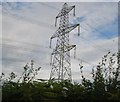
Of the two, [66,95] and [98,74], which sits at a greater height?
[98,74]

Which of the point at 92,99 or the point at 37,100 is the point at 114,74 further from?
the point at 37,100

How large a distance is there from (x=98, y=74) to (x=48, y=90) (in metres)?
0.97

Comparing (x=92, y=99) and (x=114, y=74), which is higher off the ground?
(x=114, y=74)

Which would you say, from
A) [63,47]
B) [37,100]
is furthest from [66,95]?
[63,47]

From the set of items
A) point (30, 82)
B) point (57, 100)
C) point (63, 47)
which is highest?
point (63, 47)

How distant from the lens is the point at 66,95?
4.30 m

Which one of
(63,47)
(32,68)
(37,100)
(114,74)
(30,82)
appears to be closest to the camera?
(37,100)

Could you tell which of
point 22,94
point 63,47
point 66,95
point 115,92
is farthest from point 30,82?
point 63,47

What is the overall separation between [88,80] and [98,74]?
0.24 meters

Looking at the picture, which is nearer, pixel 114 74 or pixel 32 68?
pixel 114 74

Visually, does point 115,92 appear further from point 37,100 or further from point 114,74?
point 37,100

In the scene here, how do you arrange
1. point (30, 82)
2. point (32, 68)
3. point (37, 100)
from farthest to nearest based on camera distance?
point (32, 68), point (30, 82), point (37, 100)

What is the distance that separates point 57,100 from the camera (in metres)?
4.22

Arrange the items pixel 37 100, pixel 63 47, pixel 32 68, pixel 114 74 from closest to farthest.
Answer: pixel 37 100 → pixel 114 74 → pixel 32 68 → pixel 63 47
